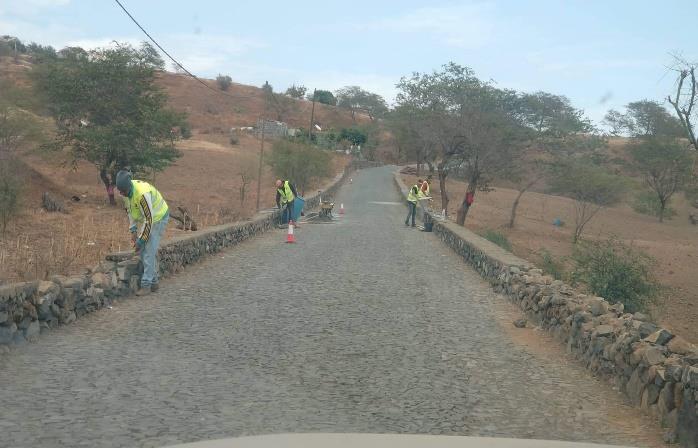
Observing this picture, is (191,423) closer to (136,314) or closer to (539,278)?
(136,314)

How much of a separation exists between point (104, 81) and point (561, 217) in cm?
3181

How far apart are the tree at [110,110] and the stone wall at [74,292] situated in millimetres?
20414

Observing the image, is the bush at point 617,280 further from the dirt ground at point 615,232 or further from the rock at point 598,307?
the rock at point 598,307

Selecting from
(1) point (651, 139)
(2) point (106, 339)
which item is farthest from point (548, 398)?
(1) point (651, 139)

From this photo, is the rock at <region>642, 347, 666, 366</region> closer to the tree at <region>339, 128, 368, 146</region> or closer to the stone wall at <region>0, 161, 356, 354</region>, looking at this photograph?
the stone wall at <region>0, 161, 356, 354</region>

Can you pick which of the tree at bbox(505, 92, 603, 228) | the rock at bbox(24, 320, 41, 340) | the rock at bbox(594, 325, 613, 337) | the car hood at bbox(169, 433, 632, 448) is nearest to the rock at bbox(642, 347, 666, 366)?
the rock at bbox(594, 325, 613, 337)

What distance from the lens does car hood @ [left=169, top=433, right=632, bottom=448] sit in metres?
2.86

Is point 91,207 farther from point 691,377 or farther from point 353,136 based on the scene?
point 353,136

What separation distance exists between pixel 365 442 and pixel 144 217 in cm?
738

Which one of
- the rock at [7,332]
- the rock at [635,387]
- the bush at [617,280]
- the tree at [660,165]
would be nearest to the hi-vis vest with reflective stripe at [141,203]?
the rock at [7,332]

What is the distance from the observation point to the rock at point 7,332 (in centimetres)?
662

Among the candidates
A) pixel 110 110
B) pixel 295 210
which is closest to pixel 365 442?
pixel 295 210

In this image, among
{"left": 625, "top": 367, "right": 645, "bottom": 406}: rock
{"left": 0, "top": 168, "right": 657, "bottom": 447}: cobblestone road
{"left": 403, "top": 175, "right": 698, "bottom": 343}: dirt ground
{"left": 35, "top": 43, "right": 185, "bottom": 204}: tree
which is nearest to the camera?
{"left": 0, "top": 168, "right": 657, "bottom": 447}: cobblestone road

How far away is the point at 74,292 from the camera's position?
8141mm
